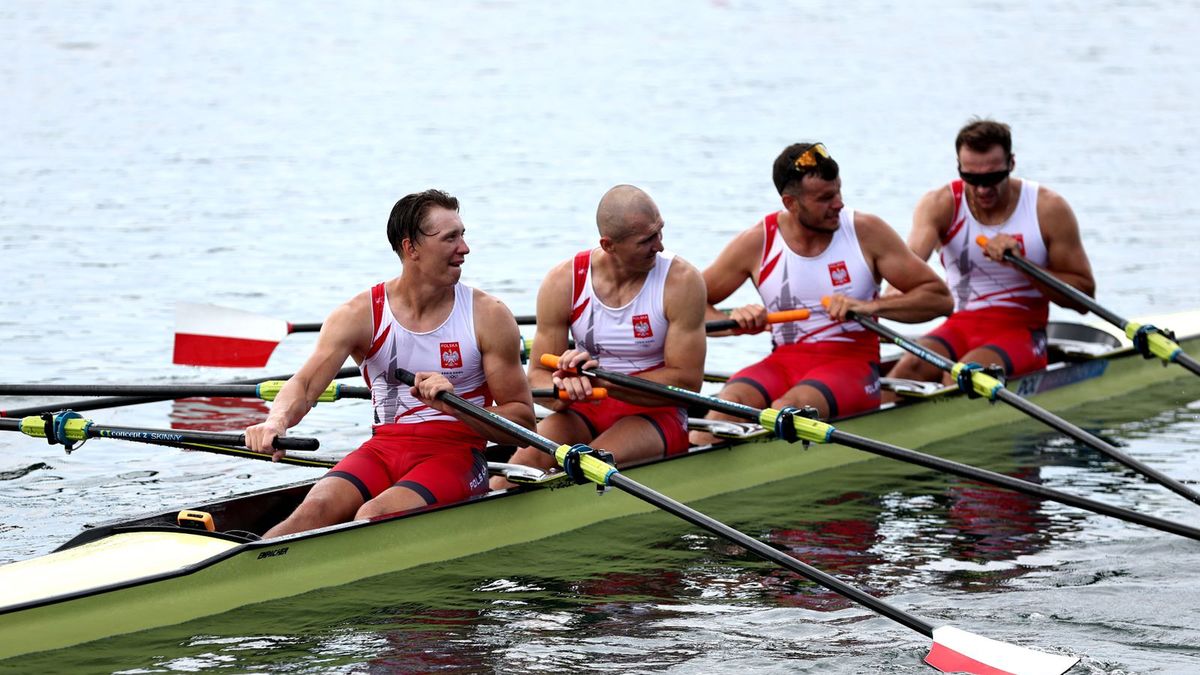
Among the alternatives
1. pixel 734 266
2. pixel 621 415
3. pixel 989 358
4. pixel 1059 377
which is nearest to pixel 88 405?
pixel 621 415

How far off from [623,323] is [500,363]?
1065 mm

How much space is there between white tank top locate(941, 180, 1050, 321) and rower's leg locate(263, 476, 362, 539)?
198 inches

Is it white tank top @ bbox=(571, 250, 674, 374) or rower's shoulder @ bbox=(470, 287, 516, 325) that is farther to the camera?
white tank top @ bbox=(571, 250, 674, 374)

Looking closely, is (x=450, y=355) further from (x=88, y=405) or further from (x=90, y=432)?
(x=88, y=405)

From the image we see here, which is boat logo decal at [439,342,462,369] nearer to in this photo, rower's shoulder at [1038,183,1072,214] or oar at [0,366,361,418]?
oar at [0,366,361,418]

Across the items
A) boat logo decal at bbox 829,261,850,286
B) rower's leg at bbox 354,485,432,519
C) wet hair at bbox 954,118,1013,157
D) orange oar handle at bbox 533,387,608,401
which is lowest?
rower's leg at bbox 354,485,432,519

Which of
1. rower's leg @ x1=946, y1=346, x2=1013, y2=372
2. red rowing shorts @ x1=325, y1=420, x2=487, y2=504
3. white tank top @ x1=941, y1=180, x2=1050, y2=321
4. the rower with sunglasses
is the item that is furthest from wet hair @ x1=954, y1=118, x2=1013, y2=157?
red rowing shorts @ x1=325, y1=420, x2=487, y2=504

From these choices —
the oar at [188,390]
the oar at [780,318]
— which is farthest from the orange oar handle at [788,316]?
the oar at [188,390]

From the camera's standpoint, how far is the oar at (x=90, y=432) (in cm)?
752

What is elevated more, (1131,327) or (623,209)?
(623,209)

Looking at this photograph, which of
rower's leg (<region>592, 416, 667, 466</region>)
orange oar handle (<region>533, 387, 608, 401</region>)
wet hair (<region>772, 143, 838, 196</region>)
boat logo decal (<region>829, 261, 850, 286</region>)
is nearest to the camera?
orange oar handle (<region>533, 387, 608, 401</region>)

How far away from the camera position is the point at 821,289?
9930mm

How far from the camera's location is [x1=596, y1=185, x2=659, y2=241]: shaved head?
8.24 meters

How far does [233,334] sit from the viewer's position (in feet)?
35.7
